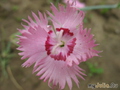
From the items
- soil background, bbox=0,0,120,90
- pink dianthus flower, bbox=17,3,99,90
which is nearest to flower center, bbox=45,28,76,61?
pink dianthus flower, bbox=17,3,99,90

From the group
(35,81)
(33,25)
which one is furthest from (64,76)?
(35,81)

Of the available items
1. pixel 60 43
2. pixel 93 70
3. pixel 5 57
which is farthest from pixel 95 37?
pixel 60 43

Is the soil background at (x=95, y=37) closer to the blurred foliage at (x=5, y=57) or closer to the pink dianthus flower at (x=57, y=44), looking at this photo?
the blurred foliage at (x=5, y=57)

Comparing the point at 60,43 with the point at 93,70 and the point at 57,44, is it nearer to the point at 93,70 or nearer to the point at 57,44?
the point at 57,44

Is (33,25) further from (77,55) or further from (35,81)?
(35,81)

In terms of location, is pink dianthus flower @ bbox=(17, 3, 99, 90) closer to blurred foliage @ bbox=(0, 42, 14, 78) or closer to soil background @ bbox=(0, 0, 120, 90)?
soil background @ bbox=(0, 0, 120, 90)

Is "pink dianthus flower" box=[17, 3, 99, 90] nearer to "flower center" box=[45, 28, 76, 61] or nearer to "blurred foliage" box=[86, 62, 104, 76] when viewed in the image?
"flower center" box=[45, 28, 76, 61]

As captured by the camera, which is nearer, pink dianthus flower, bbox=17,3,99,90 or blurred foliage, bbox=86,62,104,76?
pink dianthus flower, bbox=17,3,99,90

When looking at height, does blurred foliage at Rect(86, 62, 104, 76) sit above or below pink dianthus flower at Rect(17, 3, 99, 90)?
below

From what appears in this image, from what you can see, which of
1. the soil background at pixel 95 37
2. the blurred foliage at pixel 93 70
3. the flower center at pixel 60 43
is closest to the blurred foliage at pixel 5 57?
the soil background at pixel 95 37
